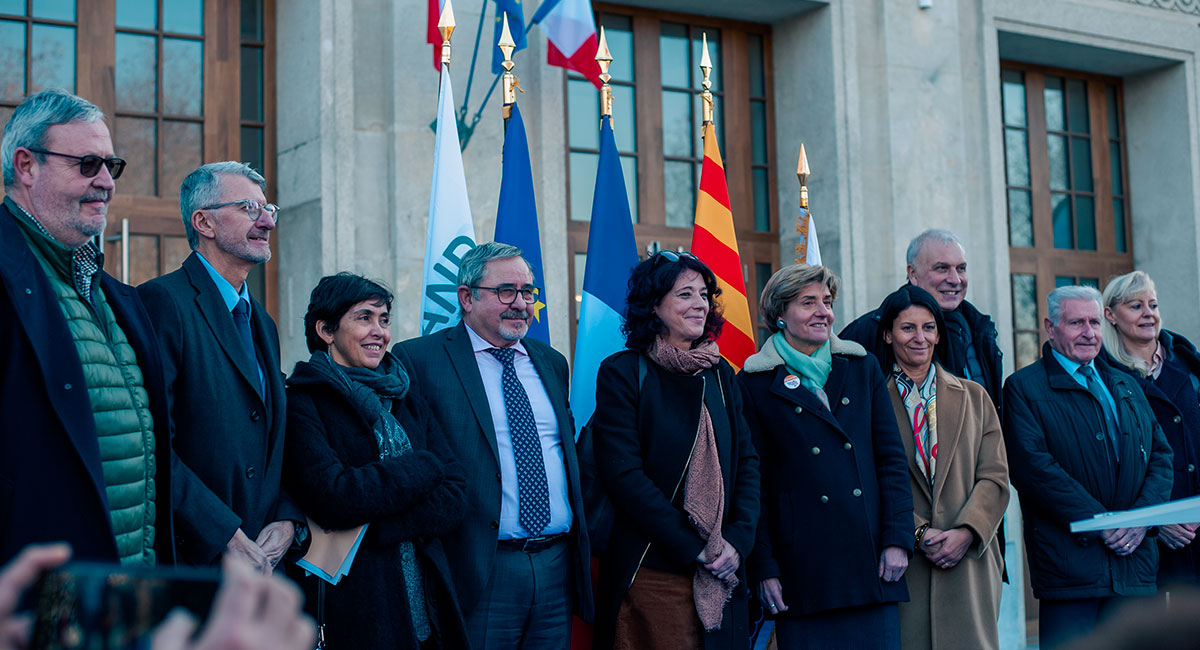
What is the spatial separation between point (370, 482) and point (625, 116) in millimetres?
4432

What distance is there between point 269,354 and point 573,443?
1090 millimetres

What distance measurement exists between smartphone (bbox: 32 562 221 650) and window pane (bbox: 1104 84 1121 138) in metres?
9.24

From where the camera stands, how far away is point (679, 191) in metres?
7.53

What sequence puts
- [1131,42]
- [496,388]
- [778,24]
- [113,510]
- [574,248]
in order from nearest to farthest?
1. [113,510]
2. [496,388]
3. [574,248]
4. [778,24]
5. [1131,42]

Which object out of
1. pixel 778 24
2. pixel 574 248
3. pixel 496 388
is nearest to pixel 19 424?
pixel 496 388

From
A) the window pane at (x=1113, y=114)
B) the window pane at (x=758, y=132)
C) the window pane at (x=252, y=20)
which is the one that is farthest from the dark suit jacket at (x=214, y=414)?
the window pane at (x=1113, y=114)

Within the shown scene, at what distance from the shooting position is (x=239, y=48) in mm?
6371

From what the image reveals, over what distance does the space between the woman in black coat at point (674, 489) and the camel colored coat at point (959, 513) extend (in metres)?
0.77

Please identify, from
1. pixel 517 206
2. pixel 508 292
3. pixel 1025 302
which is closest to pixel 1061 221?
pixel 1025 302

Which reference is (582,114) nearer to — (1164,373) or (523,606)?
(1164,373)

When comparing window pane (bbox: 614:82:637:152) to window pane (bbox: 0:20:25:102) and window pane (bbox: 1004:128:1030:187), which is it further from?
window pane (bbox: 0:20:25:102)

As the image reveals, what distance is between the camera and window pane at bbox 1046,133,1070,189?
344 inches

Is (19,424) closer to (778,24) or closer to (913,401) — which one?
(913,401)

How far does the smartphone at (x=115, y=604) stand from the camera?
96cm
